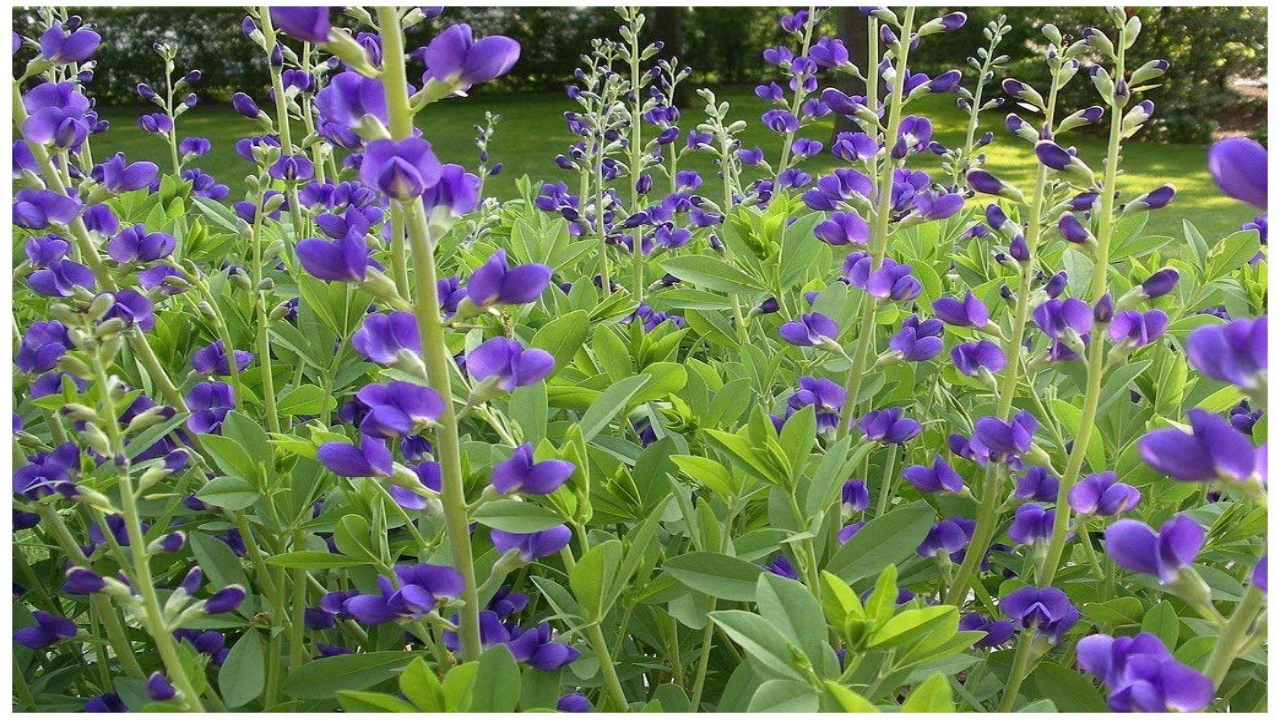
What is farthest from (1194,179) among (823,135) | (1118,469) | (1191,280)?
(1118,469)

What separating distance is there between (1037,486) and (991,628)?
0.60 ft

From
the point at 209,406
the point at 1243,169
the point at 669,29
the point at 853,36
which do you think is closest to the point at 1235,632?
the point at 1243,169

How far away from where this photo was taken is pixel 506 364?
979 millimetres

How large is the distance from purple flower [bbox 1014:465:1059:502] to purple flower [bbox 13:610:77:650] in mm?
1183

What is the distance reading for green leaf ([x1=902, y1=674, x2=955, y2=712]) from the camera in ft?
2.73

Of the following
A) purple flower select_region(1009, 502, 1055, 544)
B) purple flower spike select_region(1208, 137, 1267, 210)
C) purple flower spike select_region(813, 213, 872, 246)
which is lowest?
purple flower select_region(1009, 502, 1055, 544)

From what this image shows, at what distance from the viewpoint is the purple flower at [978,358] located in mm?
1291

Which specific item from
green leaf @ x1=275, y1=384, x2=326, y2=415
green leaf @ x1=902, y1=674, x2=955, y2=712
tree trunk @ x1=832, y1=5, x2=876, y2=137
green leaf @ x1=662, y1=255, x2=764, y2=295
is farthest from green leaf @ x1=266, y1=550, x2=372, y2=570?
tree trunk @ x1=832, y1=5, x2=876, y2=137

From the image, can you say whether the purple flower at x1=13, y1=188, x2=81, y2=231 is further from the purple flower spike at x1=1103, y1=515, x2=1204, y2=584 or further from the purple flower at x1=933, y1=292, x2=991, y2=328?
the purple flower spike at x1=1103, y1=515, x2=1204, y2=584

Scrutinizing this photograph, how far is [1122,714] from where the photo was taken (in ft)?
2.63

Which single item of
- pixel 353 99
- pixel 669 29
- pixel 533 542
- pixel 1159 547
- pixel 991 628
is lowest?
pixel 669 29

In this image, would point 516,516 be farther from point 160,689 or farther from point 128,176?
point 128,176

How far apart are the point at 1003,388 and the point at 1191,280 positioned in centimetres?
100

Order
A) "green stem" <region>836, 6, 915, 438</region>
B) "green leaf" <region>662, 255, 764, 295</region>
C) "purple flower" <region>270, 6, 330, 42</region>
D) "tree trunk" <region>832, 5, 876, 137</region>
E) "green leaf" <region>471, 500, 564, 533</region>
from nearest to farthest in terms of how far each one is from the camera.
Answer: "purple flower" <region>270, 6, 330, 42</region> < "green leaf" <region>471, 500, 564, 533</region> < "green stem" <region>836, 6, 915, 438</region> < "green leaf" <region>662, 255, 764, 295</region> < "tree trunk" <region>832, 5, 876, 137</region>
